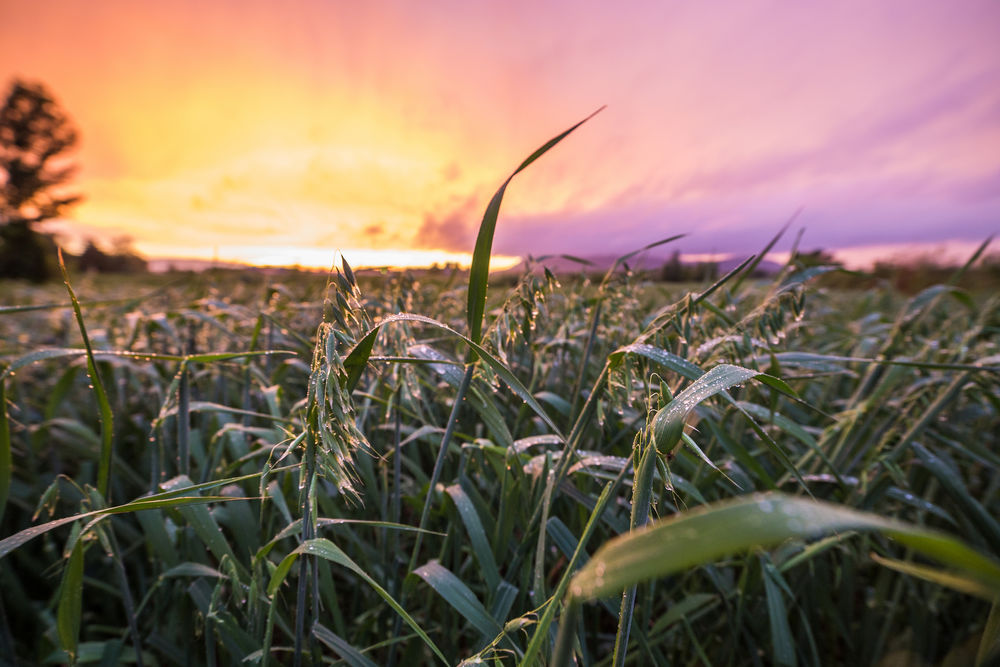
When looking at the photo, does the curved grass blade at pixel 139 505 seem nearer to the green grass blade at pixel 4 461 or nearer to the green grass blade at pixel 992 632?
the green grass blade at pixel 4 461

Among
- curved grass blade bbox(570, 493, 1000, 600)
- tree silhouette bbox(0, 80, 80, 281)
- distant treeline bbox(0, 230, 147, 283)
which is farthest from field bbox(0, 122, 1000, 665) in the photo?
tree silhouette bbox(0, 80, 80, 281)

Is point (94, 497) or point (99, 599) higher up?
point (94, 497)

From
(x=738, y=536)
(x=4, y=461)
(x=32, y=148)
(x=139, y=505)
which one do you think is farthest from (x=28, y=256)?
(x=738, y=536)

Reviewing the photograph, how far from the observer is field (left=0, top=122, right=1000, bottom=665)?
62 cm

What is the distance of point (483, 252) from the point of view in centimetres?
74

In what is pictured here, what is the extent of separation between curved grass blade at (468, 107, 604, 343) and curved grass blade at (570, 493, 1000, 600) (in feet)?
1.65

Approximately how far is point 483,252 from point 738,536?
55 centimetres

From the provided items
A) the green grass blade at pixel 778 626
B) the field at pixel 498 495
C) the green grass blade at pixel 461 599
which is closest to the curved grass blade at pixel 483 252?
the field at pixel 498 495

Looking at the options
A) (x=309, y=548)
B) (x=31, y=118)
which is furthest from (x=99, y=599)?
(x=31, y=118)

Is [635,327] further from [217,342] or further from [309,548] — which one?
[217,342]

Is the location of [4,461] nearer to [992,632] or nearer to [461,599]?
[461,599]

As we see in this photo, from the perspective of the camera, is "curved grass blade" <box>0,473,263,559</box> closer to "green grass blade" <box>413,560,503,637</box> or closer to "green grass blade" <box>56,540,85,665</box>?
"green grass blade" <box>56,540,85,665</box>

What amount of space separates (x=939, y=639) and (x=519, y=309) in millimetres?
1868

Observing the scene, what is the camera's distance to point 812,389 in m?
2.24
